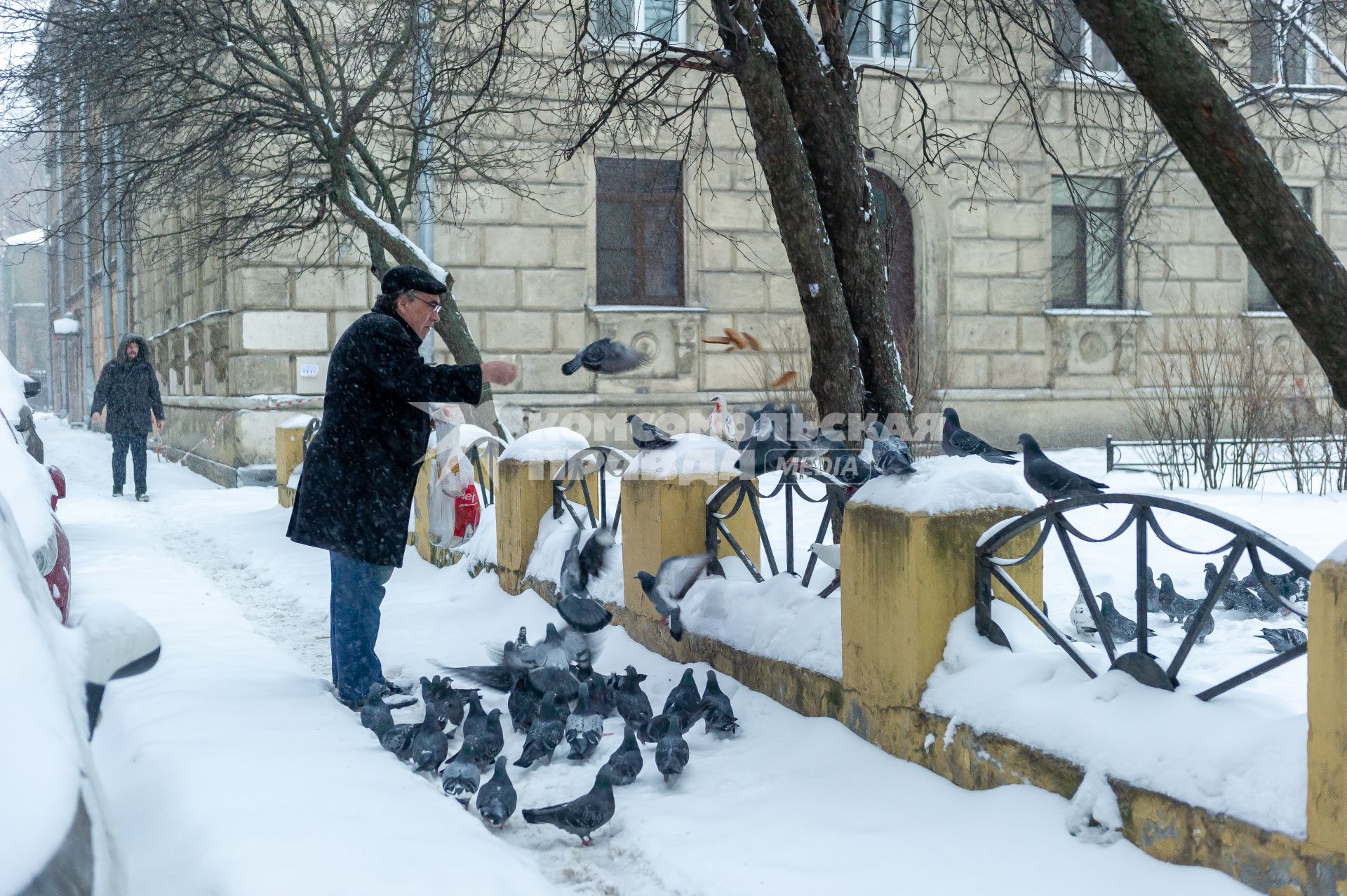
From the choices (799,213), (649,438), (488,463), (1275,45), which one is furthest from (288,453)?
(1275,45)

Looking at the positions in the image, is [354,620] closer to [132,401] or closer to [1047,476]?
[1047,476]

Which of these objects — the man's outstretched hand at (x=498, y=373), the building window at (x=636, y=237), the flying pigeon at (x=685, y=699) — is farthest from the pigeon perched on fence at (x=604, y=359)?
the building window at (x=636, y=237)

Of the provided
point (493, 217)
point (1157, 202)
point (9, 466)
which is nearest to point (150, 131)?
point (493, 217)

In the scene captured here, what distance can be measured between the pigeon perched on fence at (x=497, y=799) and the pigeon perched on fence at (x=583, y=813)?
98mm

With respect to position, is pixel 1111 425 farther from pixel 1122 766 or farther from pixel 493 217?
pixel 1122 766

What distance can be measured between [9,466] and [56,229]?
7.94m

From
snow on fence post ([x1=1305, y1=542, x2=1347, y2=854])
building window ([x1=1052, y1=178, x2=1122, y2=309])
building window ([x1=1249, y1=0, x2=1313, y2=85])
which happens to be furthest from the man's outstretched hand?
building window ([x1=1052, y1=178, x2=1122, y2=309])

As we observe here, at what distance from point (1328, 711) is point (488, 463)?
7.76 metres

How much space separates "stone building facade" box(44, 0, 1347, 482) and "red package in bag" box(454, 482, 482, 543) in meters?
6.03

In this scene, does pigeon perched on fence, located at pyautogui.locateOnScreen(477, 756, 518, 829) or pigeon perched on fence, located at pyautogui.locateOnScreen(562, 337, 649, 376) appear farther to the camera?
pigeon perched on fence, located at pyautogui.locateOnScreen(562, 337, 649, 376)

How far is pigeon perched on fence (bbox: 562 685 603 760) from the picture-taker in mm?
4615

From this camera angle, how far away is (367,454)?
511cm

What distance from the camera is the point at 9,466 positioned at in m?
4.86

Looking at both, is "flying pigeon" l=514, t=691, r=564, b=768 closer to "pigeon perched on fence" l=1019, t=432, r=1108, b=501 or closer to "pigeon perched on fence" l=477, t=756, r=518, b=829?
"pigeon perched on fence" l=477, t=756, r=518, b=829
